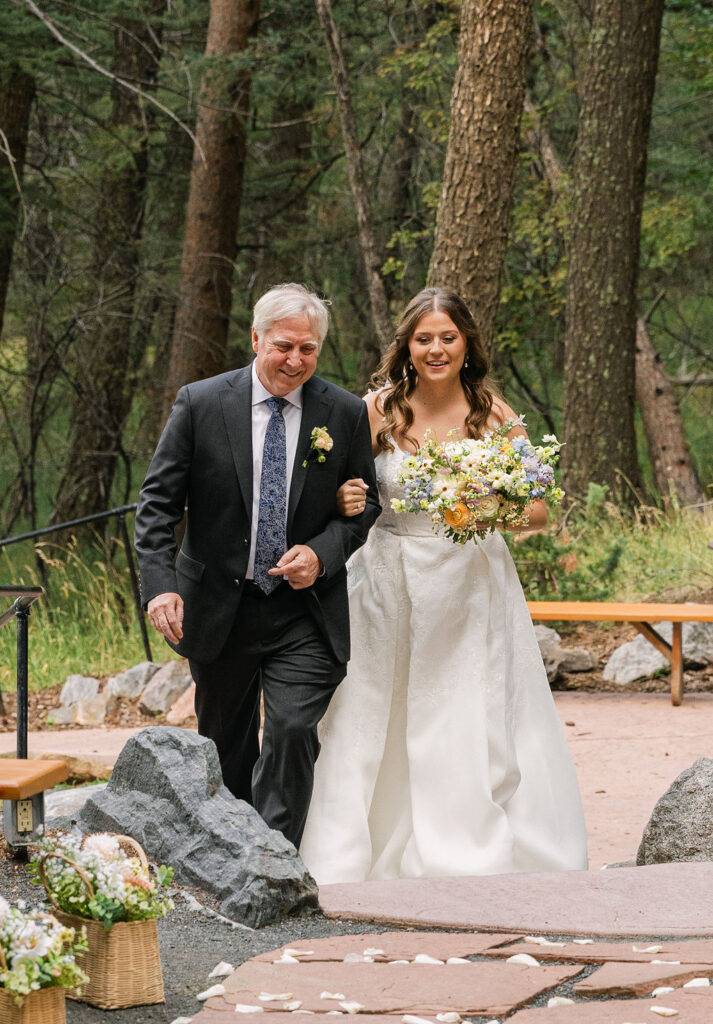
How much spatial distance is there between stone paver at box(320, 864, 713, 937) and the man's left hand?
1.03 m

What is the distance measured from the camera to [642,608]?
923 cm

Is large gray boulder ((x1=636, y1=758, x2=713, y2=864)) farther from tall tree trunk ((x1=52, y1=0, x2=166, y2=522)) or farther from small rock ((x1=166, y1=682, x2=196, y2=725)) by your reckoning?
tall tree trunk ((x1=52, y1=0, x2=166, y2=522))

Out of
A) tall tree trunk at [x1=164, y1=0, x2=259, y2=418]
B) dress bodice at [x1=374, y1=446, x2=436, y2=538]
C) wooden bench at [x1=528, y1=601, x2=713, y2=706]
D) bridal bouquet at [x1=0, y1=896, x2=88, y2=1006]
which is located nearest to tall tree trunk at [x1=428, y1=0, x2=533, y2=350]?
wooden bench at [x1=528, y1=601, x2=713, y2=706]

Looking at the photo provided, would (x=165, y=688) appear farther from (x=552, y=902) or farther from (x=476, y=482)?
(x=552, y=902)

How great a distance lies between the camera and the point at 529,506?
17.6 feet

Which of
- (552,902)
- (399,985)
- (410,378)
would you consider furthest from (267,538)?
(399,985)

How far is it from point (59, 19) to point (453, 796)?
1040 cm

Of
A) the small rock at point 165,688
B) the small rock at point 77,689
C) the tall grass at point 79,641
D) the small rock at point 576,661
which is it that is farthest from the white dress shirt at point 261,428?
the tall grass at point 79,641

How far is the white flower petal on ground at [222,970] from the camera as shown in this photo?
11.9 ft

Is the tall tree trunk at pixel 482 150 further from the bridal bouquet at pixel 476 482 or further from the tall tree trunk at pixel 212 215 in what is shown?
the tall tree trunk at pixel 212 215

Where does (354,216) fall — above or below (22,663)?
above

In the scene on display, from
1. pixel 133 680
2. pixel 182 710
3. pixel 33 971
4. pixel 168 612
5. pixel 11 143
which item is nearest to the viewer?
pixel 33 971

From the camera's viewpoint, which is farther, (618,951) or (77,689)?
(77,689)

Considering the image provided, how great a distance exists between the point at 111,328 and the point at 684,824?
12.3 m
